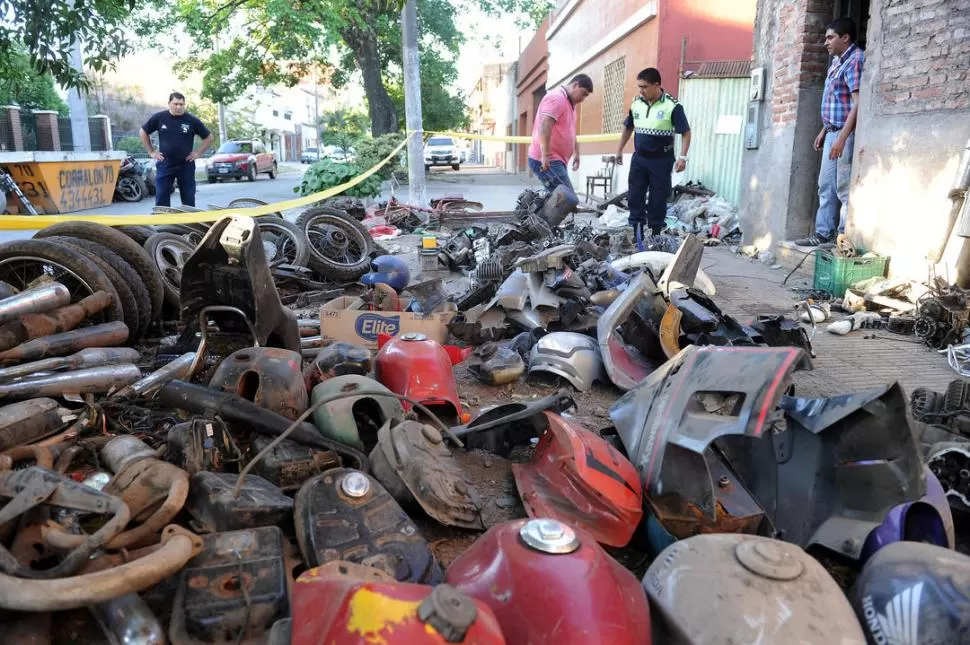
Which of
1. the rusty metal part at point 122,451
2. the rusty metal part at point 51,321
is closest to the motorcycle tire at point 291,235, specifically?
the rusty metal part at point 51,321

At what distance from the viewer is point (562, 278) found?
466cm

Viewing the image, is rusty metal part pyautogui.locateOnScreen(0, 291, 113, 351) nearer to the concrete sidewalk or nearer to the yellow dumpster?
the concrete sidewalk

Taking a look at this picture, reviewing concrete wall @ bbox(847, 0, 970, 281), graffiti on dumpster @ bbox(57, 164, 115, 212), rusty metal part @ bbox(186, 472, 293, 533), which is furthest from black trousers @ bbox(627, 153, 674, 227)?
graffiti on dumpster @ bbox(57, 164, 115, 212)

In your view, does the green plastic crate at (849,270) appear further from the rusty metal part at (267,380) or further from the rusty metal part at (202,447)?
the rusty metal part at (202,447)

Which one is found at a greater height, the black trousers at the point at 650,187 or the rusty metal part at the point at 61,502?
the black trousers at the point at 650,187

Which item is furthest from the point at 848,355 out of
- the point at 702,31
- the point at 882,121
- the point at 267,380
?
the point at 702,31

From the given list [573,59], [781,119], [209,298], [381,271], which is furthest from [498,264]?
[573,59]

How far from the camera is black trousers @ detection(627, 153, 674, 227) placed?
7.46 metres

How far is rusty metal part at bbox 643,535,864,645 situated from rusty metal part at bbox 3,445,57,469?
2135 millimetres

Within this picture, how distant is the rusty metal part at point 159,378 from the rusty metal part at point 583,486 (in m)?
1.83

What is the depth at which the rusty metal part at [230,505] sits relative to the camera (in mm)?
2020

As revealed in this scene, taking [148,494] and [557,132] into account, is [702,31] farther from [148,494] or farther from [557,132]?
[148,494]

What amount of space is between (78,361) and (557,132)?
593 cm

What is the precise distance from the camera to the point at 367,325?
438 centimetres
